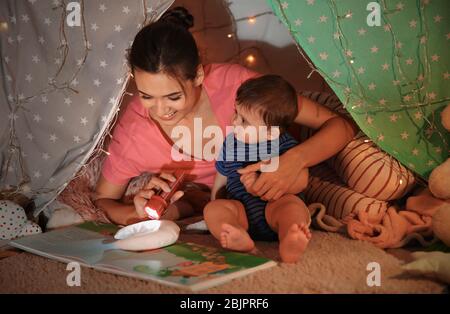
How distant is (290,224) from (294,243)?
75mm

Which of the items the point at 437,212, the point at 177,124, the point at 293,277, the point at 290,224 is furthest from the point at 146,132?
the point at 437,212

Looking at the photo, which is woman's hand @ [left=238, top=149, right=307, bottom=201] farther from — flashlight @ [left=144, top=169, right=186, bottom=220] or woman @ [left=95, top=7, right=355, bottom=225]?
flashlight @ [left=144, top=169, right=186, bottom=220]

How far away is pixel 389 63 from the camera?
4.34 feet

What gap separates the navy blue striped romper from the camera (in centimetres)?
130

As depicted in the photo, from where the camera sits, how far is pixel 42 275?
3.77 ft

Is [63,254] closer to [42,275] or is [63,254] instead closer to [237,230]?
[42,275]

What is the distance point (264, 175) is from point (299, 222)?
0.17 metres

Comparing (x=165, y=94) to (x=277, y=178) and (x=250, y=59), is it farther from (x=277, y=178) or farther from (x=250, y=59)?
(x=250, y=59)

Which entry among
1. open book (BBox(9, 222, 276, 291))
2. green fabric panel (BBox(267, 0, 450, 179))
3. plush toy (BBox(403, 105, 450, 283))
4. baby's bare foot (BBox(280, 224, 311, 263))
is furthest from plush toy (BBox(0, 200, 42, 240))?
plush toy (BBox(403, 105, 450, 283))

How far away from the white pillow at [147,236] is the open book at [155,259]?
1cm

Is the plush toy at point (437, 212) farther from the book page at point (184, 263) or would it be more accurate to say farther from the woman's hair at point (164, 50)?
the woman's hair at point (164, 50)

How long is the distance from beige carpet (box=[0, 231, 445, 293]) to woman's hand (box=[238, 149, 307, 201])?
0.42 feet

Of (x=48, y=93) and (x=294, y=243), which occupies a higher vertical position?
(x=48, y=93)
